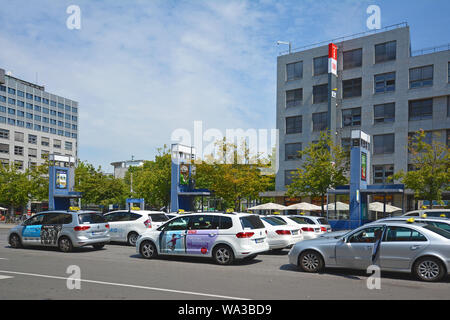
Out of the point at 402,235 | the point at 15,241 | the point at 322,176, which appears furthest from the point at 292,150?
the point at 402,235

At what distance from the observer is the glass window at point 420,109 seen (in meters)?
42.1

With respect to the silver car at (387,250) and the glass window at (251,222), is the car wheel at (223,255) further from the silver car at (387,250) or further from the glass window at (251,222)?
the silver car at (387,250)

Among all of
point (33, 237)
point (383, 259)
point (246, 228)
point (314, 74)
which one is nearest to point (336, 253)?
point (383, 259)

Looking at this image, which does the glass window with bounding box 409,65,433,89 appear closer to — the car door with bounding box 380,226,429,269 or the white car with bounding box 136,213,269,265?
the white car with bounding box 136,213,269,265

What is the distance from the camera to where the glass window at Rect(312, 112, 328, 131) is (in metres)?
47.5

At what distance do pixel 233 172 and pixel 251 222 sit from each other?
24.8 metres

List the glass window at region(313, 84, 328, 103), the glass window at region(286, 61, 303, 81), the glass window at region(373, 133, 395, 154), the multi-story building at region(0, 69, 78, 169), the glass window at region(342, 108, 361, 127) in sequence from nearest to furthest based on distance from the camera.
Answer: the glass window at region(373, 133, 395, 154), the glass window at region(342, 108, 361, 127), the glass window at region(313, 84, 328, 103), the glass window at region(286, 61, 303, 81), the multi-story building at region(0, 69, 78, 169)

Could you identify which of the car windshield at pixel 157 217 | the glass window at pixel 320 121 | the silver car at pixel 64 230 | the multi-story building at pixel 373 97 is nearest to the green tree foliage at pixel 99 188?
the multi-story building at pixel 373 97

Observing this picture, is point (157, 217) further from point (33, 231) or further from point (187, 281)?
point (187, 281)

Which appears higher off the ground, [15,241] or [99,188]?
[99,188]

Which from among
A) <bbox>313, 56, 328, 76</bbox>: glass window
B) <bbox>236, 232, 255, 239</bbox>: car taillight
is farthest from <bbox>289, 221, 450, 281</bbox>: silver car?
<bbox>313, 56, 328, 76</bbox>: glass window

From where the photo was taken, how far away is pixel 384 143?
145 feet

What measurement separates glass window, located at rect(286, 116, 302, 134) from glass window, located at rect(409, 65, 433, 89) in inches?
489
